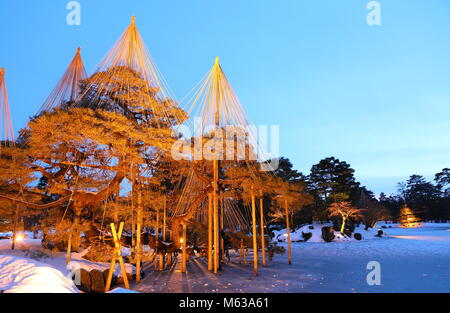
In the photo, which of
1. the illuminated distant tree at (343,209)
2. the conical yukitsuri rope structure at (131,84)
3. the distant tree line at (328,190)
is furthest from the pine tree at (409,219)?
the conical yukitsuri rope structure at (131,84)

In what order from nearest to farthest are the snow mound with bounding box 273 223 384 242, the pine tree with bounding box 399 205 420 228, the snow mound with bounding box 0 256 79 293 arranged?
the snow mound with bounding box 0 256 79 293, the snow mound with bounding box 273 223 384 242, the pine tree with bounding box 399 205 420 228

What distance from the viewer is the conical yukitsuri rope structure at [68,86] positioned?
11.1m

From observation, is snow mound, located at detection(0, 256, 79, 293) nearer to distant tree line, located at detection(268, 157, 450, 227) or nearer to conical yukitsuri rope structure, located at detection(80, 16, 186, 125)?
conical yukitsuri rope structure, located at detection(80, 16, 186, 125)

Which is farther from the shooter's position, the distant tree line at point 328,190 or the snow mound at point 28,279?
the distant tree line at point 328,190

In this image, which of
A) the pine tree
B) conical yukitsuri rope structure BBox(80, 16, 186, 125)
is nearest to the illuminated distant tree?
the pine tree

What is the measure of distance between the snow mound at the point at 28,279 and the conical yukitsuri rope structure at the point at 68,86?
770cm

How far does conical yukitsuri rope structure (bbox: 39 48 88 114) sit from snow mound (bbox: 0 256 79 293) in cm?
770

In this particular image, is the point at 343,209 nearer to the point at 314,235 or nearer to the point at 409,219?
the point at 314,235

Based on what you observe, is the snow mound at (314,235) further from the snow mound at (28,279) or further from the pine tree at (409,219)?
the snow mound at (28,279)

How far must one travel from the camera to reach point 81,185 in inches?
491

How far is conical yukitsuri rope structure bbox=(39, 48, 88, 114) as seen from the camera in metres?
11.1

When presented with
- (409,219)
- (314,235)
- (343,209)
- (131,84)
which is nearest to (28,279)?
(131,84)

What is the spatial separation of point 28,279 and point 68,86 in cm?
1001

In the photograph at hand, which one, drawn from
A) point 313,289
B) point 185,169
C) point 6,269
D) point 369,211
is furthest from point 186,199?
point 369,211
